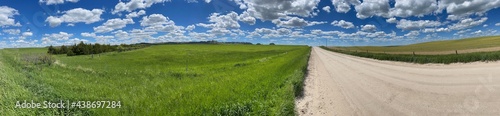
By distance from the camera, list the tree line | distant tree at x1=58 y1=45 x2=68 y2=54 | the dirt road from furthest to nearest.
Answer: distant tree at x1=58 y1=45 x2=68 y2=54
the tree line
the dirt road

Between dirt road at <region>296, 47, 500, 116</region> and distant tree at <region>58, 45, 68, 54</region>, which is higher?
distant tree at <region>58, 45, 68, 54</region>

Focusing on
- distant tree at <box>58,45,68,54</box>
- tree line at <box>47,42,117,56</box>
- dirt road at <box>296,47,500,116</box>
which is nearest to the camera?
dirt road at <box>296,47,500,116</box>

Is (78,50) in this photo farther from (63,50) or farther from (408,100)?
(408,100)

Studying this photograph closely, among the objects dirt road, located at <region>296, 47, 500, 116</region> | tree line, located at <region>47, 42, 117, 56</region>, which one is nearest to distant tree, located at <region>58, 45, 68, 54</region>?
tree line, located at <region>47, 42, 117, 56</region>

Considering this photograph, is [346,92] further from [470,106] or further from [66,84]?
[66,84]

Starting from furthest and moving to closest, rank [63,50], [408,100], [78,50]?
[63,50]
[78,50]
[408,100]

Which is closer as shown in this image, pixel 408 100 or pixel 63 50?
pixel 408 100

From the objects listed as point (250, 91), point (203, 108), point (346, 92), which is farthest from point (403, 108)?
point (203, 108)

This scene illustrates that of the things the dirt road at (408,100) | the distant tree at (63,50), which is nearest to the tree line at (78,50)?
the distant tree at (63,50)

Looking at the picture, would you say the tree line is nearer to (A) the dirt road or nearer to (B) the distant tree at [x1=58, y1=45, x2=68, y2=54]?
(B) the distant tree at [x1=58, y1=45, x2=68, y2=54]

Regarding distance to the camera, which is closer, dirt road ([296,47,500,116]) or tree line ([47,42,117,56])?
dirt road ([296,47,500,116])

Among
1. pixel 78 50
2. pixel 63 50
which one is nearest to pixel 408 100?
pixel 78 50

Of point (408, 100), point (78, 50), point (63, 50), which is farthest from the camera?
point (63, 50)

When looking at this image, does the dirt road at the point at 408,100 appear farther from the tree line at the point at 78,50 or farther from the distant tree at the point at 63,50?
the distant tree at the point at 63,50
